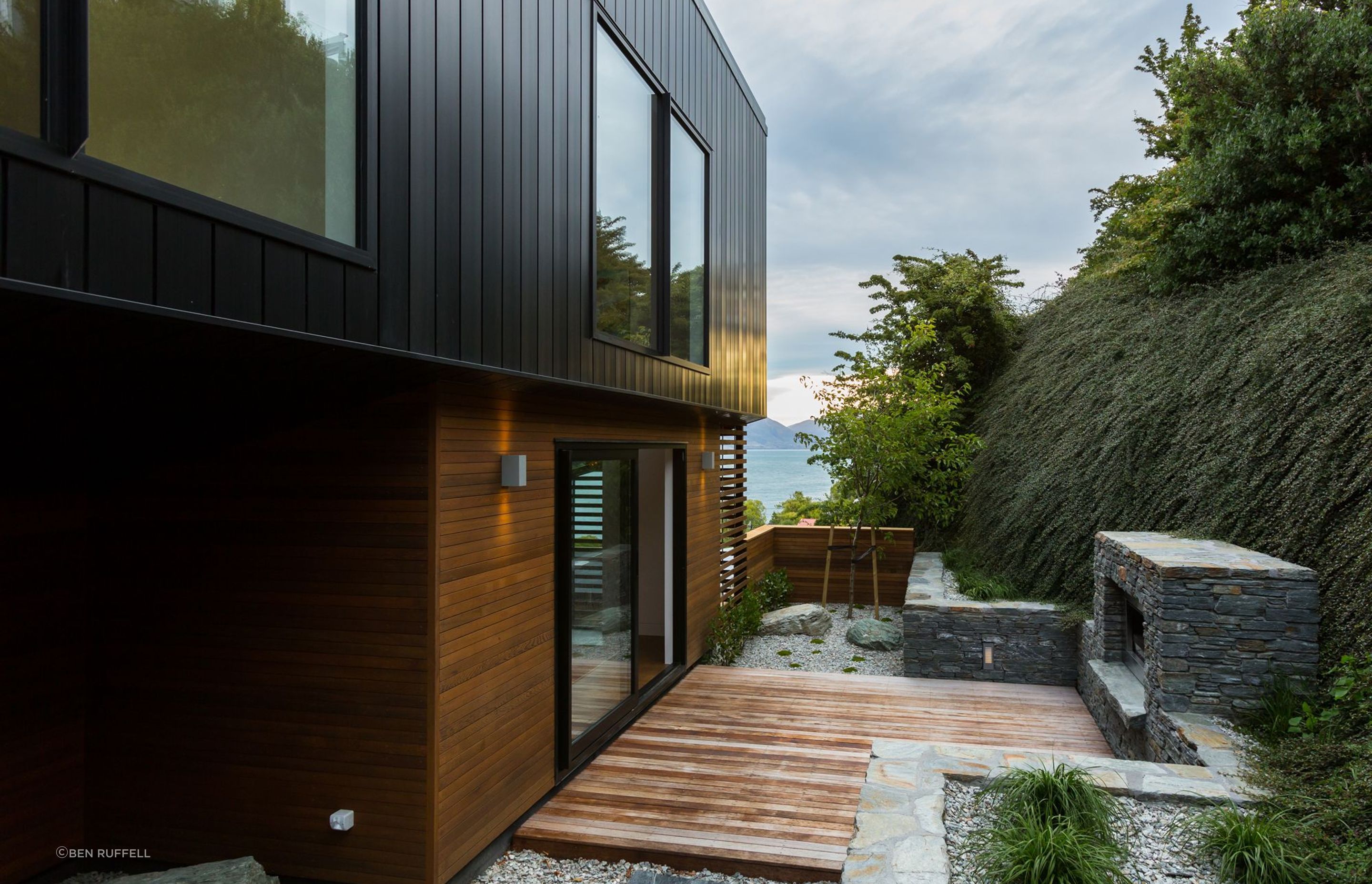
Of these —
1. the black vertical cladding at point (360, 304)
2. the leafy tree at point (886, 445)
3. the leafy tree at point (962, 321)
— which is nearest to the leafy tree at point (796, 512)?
the leafy tree at point (962, 321)

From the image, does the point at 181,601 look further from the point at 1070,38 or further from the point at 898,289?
the point at 1070,38

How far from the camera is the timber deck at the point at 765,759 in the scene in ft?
13.1

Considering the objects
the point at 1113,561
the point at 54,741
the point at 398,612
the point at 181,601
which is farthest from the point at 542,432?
the point at 1113,561

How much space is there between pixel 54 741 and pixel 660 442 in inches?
167

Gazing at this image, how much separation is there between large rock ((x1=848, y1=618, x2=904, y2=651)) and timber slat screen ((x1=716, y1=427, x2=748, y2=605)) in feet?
4.55

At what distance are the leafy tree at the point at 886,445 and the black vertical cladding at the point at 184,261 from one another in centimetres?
819

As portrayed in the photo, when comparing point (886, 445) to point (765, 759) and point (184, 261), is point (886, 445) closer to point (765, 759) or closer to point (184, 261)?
point (765, 759)

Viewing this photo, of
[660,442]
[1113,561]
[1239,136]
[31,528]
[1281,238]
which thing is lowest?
[1113,561]

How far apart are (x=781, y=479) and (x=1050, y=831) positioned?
67.5 m

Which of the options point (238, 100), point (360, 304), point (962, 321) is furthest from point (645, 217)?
point (962, 321)

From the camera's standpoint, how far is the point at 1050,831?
3.01 metres

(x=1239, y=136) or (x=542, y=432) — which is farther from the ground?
(x=1239, y=136)

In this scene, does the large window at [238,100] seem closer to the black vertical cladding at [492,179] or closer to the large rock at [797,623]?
the black vertical cladding at [492,179]

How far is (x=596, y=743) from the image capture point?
525cm
